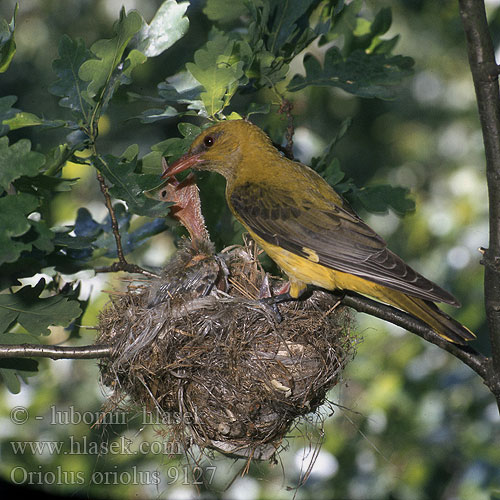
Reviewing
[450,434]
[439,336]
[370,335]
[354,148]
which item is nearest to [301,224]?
[439,336]

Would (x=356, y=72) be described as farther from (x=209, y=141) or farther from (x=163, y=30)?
(x=163, y=30)

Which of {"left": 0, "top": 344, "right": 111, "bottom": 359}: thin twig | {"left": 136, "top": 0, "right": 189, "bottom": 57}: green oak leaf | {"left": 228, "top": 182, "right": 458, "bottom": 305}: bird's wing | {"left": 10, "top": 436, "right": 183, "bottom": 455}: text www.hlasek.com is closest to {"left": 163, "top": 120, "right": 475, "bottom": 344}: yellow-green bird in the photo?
{"left": 228, "top": 182, "right": 458, "bottom": 305}: bird's wing

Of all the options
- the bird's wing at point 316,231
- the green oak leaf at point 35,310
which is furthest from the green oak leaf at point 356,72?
the green oak leaf at point 35,310

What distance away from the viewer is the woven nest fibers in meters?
2.89

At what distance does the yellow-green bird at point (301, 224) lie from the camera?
298 centimetres

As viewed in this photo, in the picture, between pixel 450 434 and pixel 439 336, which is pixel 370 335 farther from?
pixel 439 336

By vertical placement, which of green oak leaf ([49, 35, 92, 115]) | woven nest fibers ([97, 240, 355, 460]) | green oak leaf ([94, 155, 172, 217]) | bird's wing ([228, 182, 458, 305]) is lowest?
woven nest fibers ([97, 240, 355, 460])

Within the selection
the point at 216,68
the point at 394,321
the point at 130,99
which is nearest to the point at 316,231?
the point at 394,321

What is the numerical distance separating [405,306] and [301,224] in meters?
0.62

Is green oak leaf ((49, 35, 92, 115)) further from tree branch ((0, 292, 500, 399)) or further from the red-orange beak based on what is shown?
tree branch ((0, 292, 500, 399))

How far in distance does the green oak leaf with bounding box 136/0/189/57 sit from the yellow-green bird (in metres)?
0.50

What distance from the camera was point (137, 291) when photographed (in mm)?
3381

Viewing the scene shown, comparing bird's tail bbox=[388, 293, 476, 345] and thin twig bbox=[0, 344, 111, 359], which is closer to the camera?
thin twig bbox=[0, 344, 111, 359]

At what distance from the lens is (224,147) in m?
3.42
